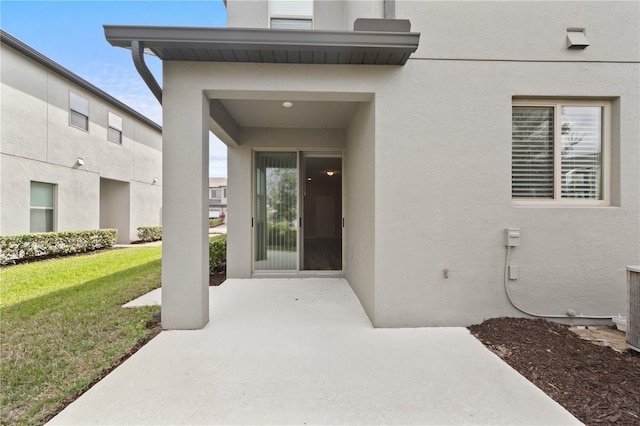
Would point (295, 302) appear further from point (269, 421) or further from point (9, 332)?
point (9, 332)

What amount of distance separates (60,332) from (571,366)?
17.7 ft

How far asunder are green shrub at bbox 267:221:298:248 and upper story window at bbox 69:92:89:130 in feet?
29.5

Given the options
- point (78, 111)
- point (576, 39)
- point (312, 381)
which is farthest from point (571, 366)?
point (78, 111)

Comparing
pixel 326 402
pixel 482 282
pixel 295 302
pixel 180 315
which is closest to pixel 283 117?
pixel 295 302

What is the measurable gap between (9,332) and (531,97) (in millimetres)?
7037

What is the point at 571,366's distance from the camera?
250cm

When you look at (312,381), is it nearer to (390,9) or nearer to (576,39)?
(390,9)

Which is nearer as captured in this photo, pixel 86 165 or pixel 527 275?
pixel 527 275

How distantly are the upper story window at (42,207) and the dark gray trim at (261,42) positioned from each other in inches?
331

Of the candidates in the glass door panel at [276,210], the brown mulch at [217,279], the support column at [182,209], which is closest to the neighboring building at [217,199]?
the brown mulch at [217,279]

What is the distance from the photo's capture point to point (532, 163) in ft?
11.7

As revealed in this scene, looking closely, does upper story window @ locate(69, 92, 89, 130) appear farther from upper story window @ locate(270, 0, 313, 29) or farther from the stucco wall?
the stucco wall

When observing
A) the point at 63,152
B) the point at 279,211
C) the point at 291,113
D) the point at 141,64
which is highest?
the point at 63,152

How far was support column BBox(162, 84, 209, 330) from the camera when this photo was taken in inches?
131
